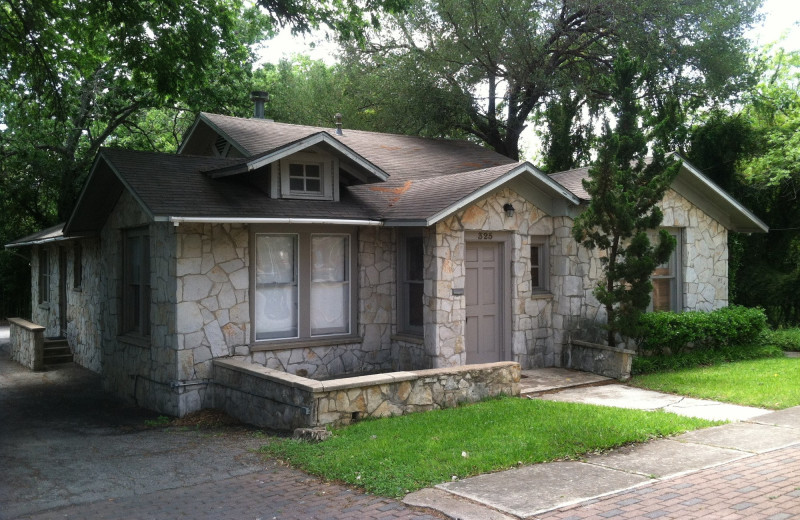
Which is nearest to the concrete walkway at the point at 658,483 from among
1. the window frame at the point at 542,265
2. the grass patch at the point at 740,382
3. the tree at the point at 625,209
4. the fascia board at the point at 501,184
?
the grass patch at the point at 740,382

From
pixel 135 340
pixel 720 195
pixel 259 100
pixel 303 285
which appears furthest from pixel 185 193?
pixel 720 195

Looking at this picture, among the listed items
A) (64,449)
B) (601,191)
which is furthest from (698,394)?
(64,449)

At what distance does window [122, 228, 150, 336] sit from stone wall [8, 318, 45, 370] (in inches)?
161

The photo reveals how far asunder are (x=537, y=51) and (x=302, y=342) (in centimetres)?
1435

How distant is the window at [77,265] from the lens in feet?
49.3

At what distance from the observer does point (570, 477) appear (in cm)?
624

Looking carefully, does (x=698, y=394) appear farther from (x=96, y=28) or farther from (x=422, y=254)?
(x=96, y=28)

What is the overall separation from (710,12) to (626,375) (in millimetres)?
14365

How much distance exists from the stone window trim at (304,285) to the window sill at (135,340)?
1.75 metres

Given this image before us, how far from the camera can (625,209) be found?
10.9 metres

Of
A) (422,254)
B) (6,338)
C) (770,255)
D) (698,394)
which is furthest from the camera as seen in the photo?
(6,338)

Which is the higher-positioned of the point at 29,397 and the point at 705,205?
the point at 705,205

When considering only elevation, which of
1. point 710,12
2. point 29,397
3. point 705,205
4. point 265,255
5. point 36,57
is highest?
point 710,12

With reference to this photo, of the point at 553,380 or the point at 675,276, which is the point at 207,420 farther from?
the point at 675,276
